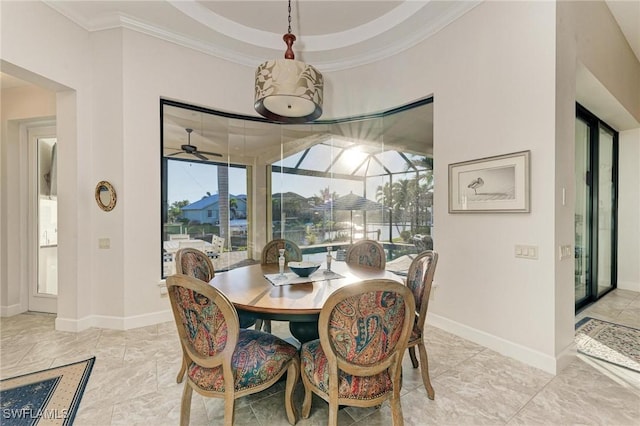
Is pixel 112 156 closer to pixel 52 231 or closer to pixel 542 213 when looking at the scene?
pixel 52 231

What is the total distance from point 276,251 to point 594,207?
14.7ft

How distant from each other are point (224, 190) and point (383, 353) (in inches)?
125

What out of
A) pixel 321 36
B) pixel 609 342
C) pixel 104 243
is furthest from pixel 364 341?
pixel 321 36

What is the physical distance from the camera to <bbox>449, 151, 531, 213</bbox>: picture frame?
2545 mm

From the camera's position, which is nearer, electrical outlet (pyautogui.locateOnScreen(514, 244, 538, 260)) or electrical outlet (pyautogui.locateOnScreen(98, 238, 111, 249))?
electrical outlet (pyautogui.locateOnScreen(514, 244, 538, 260))

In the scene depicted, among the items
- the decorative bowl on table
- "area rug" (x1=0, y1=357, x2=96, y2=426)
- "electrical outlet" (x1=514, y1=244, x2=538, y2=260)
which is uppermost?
"electrical outlet" (x1=514, y1=244, x2=538, y2=260)

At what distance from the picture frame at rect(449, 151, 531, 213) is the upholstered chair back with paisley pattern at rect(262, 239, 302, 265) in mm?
1780

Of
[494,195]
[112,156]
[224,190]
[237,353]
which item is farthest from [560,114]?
[112,156]

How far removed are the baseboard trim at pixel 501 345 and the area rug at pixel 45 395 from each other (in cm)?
326

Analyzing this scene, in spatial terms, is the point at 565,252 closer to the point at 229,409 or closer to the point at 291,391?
the point at 291,391

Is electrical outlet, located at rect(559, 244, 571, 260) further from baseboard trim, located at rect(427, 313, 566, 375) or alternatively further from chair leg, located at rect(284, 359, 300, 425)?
chair leg, located at rect(284, 359, 300, 425)

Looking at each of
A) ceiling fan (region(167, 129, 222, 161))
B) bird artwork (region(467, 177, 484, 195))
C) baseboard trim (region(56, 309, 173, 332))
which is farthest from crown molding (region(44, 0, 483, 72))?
baseboard trim (region(56, 309, 173, 332))

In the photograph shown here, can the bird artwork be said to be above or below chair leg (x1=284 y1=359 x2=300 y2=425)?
above

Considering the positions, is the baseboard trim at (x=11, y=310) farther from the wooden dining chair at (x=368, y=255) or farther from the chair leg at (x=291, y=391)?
the wooden dining chair at (x=368, y=255)
